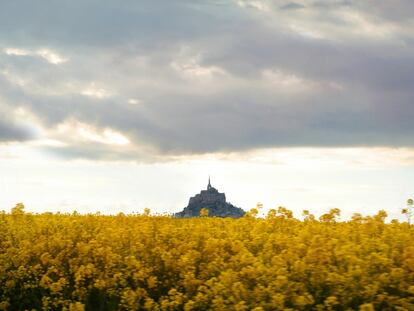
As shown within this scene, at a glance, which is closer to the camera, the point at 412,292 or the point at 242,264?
the point at 412,292

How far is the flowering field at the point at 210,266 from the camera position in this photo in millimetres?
6422

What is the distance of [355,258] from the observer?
6758 millimetres

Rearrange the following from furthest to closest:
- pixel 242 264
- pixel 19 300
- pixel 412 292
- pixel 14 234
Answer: pixel 14 234 → pixel 19 300 → pixel 242 264 → pixel 412 292

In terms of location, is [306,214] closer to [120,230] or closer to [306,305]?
[120,230]

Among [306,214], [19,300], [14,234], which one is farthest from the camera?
[306,214]

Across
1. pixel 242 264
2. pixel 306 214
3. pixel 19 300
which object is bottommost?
pixel 19 300

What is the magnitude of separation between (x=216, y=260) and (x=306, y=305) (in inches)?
56.9

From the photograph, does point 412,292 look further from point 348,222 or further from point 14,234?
point 14,234

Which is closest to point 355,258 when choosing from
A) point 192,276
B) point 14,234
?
point 192,276

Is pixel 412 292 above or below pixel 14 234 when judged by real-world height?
below

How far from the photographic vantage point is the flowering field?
21.1 feet

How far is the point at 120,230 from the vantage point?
9031mm

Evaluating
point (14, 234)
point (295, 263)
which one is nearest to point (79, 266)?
point (14, 234)

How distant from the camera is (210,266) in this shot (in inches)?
290
